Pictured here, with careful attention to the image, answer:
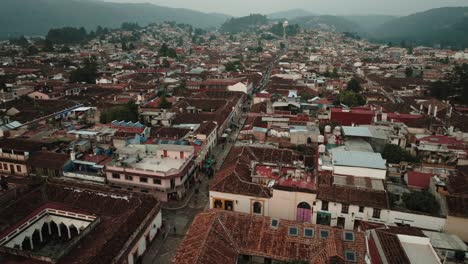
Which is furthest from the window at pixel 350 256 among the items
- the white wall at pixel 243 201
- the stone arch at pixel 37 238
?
the stone arch at pixel 37 238

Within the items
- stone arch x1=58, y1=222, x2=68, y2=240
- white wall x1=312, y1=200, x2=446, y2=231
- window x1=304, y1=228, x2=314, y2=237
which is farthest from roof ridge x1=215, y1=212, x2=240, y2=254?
stone arch x1=58, y1=222, x2=68, y2=240

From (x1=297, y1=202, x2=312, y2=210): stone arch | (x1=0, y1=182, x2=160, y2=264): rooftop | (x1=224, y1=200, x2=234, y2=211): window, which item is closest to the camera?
(x1=0, y1=182, x2=160, y2=264): rooftop

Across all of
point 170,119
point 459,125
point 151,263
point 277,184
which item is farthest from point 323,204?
point 459,125

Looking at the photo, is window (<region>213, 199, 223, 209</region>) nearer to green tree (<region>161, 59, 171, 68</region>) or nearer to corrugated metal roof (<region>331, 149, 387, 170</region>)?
corrugated metal roof (<region>331, 149, 387, 170</region>)

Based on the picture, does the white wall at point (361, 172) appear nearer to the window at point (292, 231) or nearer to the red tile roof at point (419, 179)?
the red tile roof at point (419, 179)

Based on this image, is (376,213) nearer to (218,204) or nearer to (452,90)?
(218,204)

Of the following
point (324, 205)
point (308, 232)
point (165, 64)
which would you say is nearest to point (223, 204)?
point (324, 205)

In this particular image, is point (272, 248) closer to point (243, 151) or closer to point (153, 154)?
point (243, 151)

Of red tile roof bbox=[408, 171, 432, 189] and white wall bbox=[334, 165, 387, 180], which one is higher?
white wall bbox=[334, 165, 387, 180]
